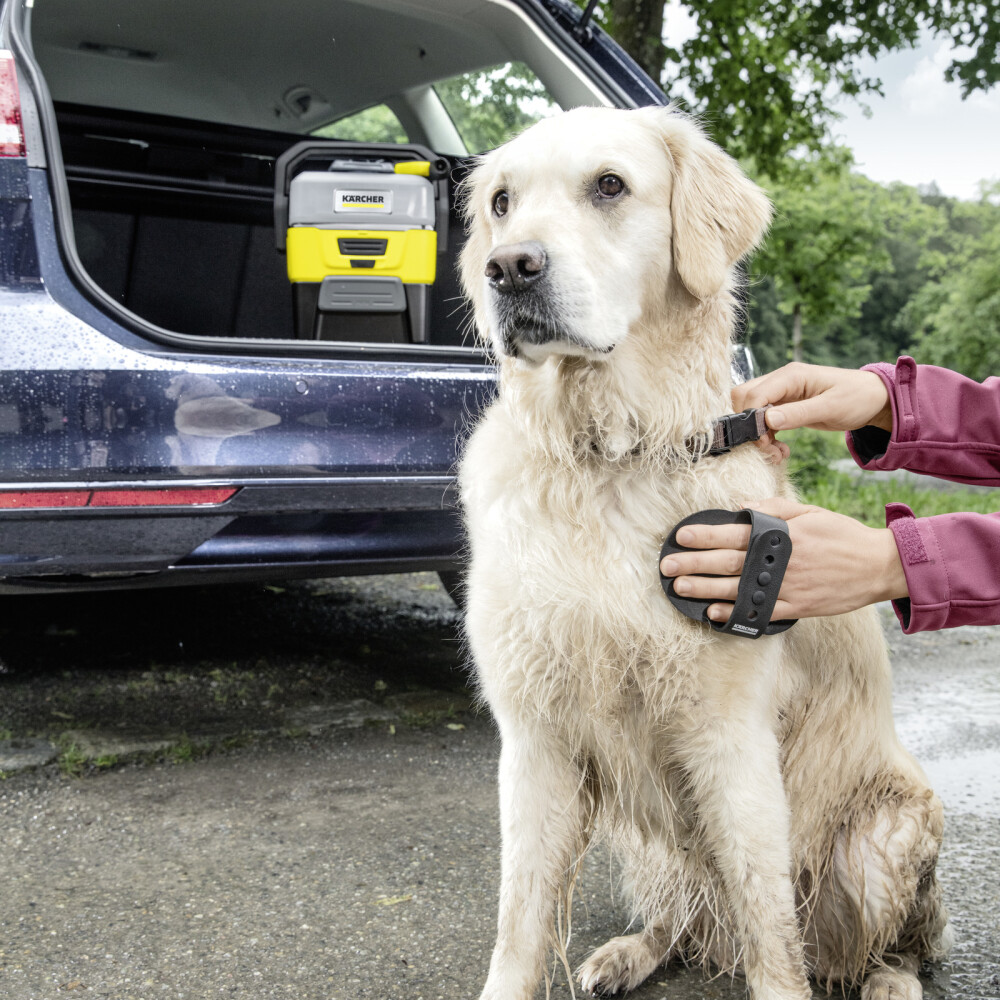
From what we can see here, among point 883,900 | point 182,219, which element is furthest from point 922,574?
point 182,219

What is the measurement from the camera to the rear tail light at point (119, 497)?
240cm

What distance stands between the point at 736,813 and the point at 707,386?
2.53ft

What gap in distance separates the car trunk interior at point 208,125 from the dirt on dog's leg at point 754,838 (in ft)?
8.04

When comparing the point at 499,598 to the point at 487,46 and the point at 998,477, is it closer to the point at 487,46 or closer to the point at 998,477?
the point at 998,477

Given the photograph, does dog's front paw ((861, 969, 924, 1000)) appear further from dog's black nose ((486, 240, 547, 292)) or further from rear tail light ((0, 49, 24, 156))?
rear tail light ((0, 49, 24, 156))

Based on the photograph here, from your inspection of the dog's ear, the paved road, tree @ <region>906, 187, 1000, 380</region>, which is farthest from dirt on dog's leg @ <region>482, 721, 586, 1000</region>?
tree @ <region>906, 187, 1000, 380</region>

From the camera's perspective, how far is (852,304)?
30266mm

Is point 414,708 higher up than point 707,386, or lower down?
lower down

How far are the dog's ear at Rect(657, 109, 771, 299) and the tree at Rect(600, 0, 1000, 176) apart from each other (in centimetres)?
700

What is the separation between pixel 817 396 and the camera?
1.99 metres

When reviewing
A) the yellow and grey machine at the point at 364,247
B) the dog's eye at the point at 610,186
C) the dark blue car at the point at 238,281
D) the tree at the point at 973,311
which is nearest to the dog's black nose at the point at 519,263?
the dog's eye at the point at 610,186

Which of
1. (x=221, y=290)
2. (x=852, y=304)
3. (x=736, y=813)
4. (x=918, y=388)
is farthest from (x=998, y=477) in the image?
(x=852, y=304)

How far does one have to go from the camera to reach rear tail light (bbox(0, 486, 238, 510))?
240 centimetres

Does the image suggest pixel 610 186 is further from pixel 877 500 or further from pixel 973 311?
pixel 973 311
